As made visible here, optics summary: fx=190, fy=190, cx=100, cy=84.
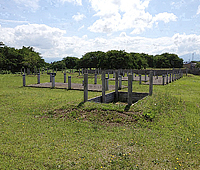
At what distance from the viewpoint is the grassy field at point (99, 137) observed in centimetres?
452

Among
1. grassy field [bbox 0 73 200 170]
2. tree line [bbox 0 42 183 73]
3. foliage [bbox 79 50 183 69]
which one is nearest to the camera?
grassy field [bbox 0 73 200 170]

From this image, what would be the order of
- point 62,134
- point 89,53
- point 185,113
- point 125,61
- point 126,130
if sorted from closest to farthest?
point 62,134 < point 126,130 < point 185,113 < point 125,61 < point 89,53

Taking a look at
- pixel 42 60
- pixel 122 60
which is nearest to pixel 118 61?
pixel 122 60

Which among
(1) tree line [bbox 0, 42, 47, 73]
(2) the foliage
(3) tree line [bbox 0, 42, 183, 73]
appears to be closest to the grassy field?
(3) tree line [bbox 0, 42, 183, 73]

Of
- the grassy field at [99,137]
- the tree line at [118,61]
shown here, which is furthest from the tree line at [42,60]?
the grassy field at [99,137]

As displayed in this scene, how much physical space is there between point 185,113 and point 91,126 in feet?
15.2

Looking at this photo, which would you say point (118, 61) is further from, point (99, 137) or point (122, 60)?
point (99, 137)

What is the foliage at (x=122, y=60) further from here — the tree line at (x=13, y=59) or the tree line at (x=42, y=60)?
the tree line at (x=13, y=59)

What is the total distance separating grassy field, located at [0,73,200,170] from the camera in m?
4.52

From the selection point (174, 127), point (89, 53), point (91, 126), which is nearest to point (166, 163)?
point (174, 127)

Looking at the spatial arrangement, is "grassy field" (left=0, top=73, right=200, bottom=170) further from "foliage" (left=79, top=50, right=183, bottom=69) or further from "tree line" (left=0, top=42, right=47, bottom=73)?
"foliage" (left=79, top=50, right=183, bottom=69)

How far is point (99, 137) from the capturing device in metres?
6.00

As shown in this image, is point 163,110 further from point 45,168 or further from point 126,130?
point 45,168

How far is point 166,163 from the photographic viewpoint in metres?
4.50
